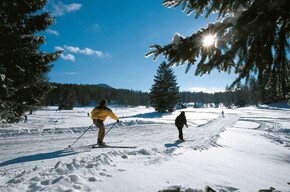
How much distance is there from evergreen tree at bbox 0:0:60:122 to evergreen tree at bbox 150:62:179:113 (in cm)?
2392

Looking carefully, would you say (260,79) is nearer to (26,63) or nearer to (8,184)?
(8,184)

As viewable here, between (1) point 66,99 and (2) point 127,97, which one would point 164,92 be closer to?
(1) point 66,99

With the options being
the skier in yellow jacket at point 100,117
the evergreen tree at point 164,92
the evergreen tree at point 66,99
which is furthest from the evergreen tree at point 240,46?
the evergreen tree at point 66,99

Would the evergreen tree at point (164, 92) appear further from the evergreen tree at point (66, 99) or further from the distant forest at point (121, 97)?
the evergreen tree at point (66, 99)

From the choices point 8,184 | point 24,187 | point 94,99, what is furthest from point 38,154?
point 94,99

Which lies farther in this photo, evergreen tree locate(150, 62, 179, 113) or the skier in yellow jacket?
evergreen tree locate(150, 62, 179, 113)

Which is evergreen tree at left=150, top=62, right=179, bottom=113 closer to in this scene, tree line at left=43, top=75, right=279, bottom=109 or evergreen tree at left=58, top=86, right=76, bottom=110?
tree line at left=43, top=75, right=279, bottom=109

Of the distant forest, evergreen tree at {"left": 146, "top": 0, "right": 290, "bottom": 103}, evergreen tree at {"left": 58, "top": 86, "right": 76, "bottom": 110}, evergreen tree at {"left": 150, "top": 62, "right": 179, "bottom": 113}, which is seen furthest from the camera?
the distant forest

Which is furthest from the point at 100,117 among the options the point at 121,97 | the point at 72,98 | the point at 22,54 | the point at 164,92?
the point at 121,97

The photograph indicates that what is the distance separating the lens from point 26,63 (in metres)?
6.88

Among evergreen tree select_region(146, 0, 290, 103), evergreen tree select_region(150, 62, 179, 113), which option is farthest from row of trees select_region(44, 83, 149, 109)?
evergreen tree select_region(146, 0, 290, 103)

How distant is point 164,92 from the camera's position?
30.3 m

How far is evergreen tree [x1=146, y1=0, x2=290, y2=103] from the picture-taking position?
2.12 m

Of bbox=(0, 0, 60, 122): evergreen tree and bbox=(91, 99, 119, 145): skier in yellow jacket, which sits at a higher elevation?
bbox=(0, 0, 60, 122): evergreen tree
